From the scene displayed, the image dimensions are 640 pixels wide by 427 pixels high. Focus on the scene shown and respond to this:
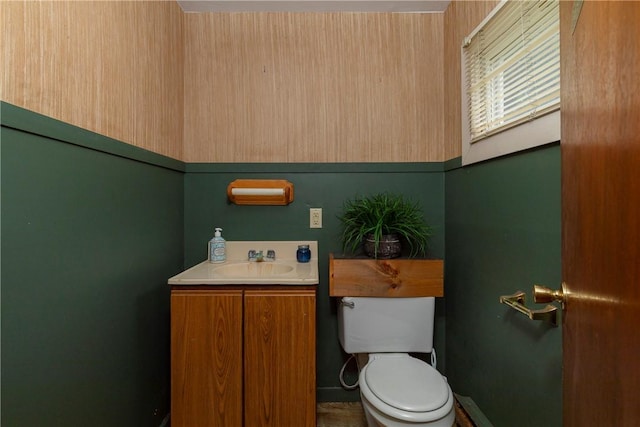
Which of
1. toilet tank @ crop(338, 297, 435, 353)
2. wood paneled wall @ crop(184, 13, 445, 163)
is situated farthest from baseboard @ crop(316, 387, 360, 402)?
wood paneled wall @ crop(184, 13, 445, 163)

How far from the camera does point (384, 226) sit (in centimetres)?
155

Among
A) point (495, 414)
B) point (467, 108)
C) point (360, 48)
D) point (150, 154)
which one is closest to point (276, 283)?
point (150, 154)

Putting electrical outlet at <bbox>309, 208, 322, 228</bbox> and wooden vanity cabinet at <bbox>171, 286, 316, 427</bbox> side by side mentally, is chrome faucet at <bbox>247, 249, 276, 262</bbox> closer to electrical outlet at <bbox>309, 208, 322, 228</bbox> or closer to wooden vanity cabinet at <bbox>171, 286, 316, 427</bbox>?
electrical outlet at <bbox>309, 208, 322, 228</bbox>

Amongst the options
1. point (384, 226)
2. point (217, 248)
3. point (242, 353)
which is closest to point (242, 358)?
point (242, 353)

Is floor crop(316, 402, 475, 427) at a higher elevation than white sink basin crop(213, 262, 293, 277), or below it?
below

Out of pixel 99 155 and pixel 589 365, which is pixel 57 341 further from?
pixel 589 365

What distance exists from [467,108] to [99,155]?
1.60 m

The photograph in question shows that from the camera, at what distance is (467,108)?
1.48 m

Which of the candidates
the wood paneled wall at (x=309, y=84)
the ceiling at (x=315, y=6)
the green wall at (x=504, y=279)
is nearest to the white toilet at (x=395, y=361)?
the green wall at (x=504, y=279)

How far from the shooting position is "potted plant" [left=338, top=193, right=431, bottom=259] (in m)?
1.54

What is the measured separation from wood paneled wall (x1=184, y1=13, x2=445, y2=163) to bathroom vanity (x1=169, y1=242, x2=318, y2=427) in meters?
0.83

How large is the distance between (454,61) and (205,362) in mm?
1918

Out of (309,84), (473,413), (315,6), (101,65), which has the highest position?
(315,6)

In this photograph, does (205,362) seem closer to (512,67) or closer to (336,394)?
(336,394)
